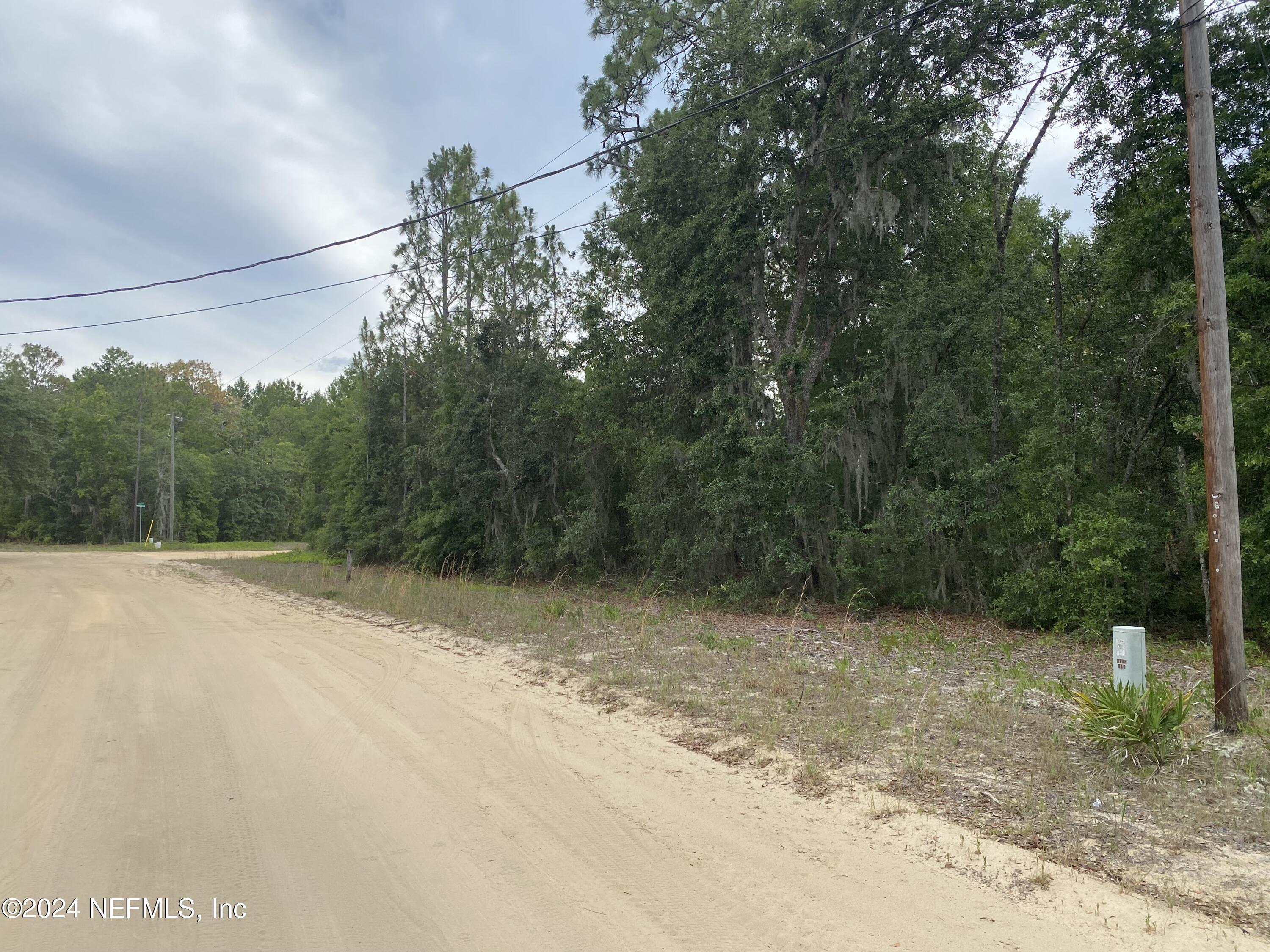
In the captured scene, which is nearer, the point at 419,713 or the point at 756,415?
the point at 419,713

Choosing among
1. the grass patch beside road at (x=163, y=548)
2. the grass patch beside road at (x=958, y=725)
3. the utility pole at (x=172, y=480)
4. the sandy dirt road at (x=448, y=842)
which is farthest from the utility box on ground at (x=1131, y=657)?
the utility pole at (x=172, y=480)

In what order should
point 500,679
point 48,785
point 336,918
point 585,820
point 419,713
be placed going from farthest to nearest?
point 500,679
point 419,713
point 48,785
point 585,820
point 336,918

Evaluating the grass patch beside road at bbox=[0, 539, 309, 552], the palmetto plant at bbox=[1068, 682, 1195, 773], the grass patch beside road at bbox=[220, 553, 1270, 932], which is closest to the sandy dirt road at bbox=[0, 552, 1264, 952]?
the grass patch beside road at bbox=[220, 553, 1270, 932]

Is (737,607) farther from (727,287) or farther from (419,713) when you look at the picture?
(419,713)

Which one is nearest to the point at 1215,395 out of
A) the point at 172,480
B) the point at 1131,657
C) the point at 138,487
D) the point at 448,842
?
the point at 1131,657

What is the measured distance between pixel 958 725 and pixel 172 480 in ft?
171

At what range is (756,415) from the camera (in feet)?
53.0

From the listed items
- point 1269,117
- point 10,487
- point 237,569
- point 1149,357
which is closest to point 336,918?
point 1149,357

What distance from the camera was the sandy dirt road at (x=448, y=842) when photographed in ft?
10.6

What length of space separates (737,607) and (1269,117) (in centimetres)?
1147

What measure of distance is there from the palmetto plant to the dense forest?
5659 millimetres

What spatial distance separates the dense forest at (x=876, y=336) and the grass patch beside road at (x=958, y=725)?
2203 mm

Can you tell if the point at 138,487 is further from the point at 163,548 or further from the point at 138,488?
the point at 163,548

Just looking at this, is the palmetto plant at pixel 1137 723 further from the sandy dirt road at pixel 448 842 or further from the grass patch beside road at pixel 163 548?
the grass patch beside road at pixel 163 548
